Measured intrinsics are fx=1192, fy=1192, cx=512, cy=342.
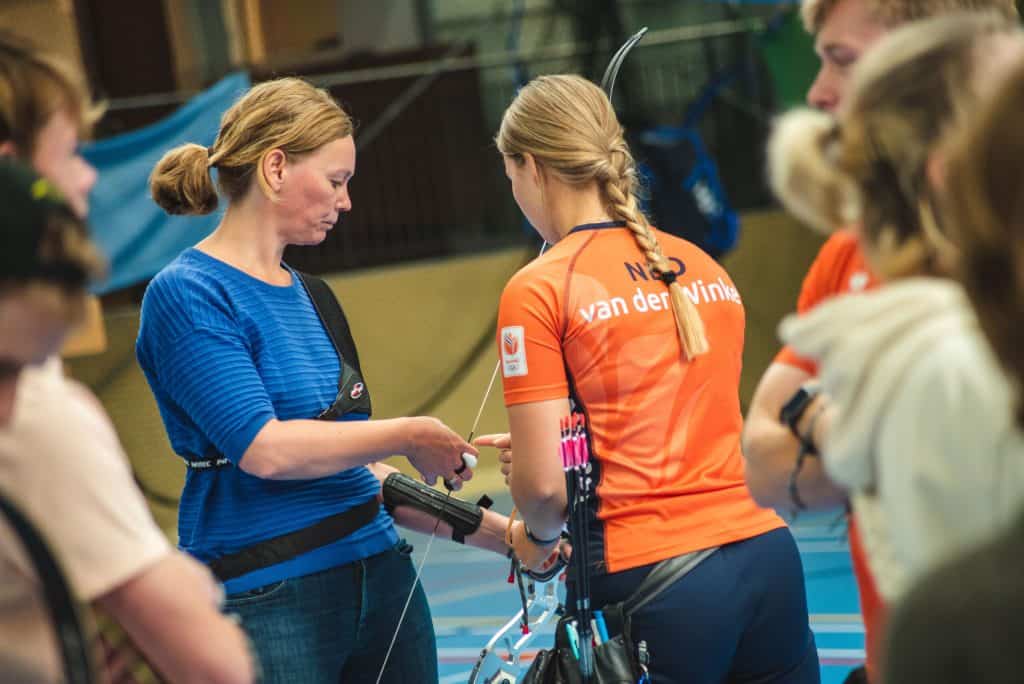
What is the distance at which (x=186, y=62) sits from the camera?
9.07 m

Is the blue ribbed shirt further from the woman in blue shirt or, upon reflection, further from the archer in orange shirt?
the archer in orange shirt

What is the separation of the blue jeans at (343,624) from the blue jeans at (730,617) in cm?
41

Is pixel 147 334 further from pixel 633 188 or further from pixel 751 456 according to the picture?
pixel 751 456

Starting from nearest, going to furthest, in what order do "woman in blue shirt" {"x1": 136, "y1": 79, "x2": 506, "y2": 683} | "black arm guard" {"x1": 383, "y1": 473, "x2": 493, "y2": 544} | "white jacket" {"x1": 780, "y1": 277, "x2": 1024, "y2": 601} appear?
"white jacket" {"x1": 780, "y1": 277, "x2": 1024, "y2": 601} → "woman in blue shirt" {"x1": 136, "y1": 79, "x2": 506, "y2": 683} → "black arm guard" {"x1": 383, "y1": 473, "x2": 493, "y2": 544}

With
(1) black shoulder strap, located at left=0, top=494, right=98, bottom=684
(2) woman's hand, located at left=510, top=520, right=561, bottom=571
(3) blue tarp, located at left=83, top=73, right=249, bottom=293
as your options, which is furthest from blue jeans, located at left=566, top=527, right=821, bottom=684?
(3) blue tarp, located at left=83, top=73, right=249, bottom=293

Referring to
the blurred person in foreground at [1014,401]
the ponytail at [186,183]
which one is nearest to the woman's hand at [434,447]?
the ponytail at [186,183]

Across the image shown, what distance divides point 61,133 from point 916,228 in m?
0.83

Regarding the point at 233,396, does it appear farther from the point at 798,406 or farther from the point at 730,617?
the point at 798,406

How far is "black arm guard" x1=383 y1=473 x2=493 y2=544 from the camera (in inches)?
88.8

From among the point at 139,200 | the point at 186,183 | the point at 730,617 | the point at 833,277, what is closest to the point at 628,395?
the point at 730,617

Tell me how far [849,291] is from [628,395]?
21.2 inches

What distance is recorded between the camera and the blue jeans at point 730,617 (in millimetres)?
1799

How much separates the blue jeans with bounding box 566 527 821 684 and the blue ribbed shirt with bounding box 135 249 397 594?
0.51 meters

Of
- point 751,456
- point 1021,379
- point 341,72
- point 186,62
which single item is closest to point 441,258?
point 341,72
